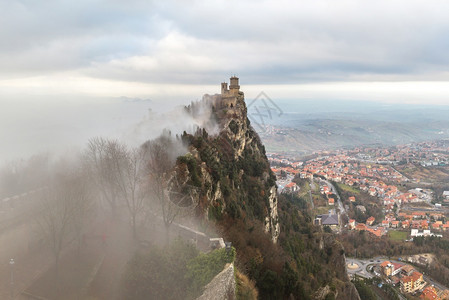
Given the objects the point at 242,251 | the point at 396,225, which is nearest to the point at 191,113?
the point at 242,251

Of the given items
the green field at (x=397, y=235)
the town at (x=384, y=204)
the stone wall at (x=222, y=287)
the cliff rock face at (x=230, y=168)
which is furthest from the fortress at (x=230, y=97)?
the green field at (x=397, y=235)

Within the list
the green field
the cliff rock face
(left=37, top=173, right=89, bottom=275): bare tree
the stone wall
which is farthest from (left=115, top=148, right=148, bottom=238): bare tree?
the green field

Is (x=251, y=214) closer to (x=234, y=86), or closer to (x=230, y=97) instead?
(x=230, y=97)

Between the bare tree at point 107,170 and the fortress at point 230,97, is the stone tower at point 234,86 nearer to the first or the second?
the fortress at point 230,97

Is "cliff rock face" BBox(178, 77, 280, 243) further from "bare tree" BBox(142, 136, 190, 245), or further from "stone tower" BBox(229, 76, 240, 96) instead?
"bare tree" BBox(142, 136, 190, 245)

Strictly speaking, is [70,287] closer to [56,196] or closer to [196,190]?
[56,196]

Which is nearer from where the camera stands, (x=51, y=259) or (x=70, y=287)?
(x=70, y=287)

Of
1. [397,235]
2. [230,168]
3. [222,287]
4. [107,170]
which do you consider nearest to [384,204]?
[397,235]
